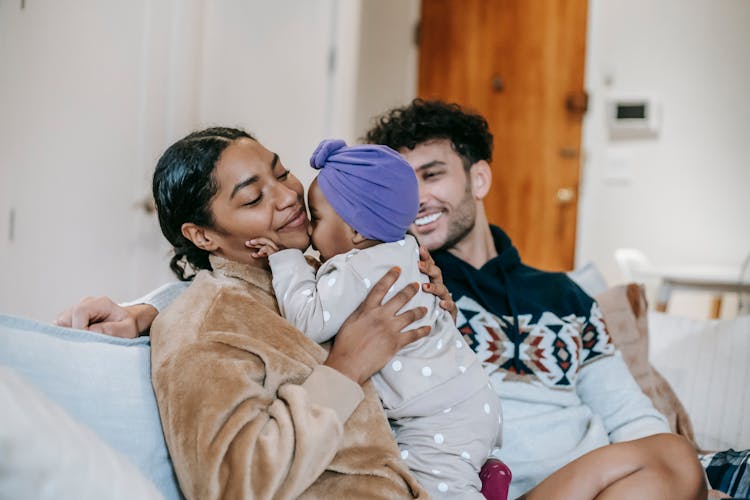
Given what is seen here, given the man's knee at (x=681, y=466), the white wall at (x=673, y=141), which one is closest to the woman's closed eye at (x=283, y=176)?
the man's knee at (x=681, y=466)

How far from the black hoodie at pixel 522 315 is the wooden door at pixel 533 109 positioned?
9.12 ft

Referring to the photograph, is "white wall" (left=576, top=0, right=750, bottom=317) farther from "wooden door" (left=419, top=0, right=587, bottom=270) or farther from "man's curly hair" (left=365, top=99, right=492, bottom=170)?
"man's curly hair" (left=365, top=99, right=492, bottom=170)

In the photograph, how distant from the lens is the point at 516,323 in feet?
5.27

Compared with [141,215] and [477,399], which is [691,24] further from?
[477,399]

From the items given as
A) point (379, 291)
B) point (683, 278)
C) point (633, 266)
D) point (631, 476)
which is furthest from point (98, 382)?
point (633, 266)

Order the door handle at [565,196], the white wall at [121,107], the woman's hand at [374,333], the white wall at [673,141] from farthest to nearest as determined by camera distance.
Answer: the door handle at [565,196], the white wall at [673,141], the white wall at [121,107], the woman's hand at [374,333]

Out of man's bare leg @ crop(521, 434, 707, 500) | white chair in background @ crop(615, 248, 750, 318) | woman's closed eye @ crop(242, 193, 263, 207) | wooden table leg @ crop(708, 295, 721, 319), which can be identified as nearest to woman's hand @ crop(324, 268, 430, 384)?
woman's closed eye @ crop(242, 193, 263, 207)

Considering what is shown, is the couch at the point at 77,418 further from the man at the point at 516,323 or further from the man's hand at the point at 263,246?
the man at the point at 516,323

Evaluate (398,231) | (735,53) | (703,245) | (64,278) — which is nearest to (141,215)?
(64,278)

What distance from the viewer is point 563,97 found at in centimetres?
450

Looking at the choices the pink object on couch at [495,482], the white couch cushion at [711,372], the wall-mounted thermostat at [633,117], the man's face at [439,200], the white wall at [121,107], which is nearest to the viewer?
the pink object on couch at [495,482]

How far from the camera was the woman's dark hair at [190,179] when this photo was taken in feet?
4.11

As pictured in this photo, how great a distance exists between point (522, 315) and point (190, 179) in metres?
0.78

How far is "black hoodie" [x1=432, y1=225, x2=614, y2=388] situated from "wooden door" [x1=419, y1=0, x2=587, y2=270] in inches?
109
